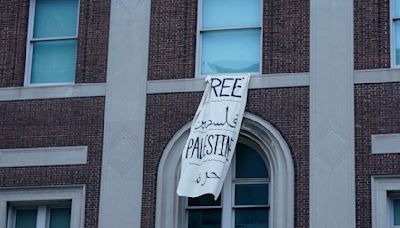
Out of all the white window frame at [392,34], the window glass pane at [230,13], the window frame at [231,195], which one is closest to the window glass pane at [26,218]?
the window frame at [231,195]

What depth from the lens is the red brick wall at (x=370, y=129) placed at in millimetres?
20859

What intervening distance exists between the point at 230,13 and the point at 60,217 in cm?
564

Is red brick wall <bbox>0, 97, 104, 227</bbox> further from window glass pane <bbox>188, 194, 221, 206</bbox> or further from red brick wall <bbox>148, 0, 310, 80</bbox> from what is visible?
window glass pane <bbox>188, 194, 221, 206</bbox>

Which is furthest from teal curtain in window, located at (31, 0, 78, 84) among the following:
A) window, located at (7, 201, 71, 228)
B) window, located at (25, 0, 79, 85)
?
window, located at (7, 201, 71, 228)

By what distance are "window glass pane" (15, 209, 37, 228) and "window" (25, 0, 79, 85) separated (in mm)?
2862

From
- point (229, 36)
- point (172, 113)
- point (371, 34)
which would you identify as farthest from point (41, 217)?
point (371, 34)

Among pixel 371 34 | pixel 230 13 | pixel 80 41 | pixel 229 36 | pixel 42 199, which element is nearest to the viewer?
pixel 371 34

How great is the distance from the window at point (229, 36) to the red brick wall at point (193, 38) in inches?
10.0

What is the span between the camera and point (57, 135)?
75.5 ft

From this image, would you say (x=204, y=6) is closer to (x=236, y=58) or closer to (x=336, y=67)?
(x=236, y=58)

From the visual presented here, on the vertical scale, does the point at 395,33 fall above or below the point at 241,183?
above

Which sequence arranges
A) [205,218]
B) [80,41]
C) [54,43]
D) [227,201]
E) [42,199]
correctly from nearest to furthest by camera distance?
1. [227,201]
2. [205,218]
3. [42,199]
4. [80,41]
5. [54,43]

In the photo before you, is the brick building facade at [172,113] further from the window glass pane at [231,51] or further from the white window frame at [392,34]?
the window glass pane at [231,51]

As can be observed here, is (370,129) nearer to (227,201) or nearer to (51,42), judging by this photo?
(227,201)
